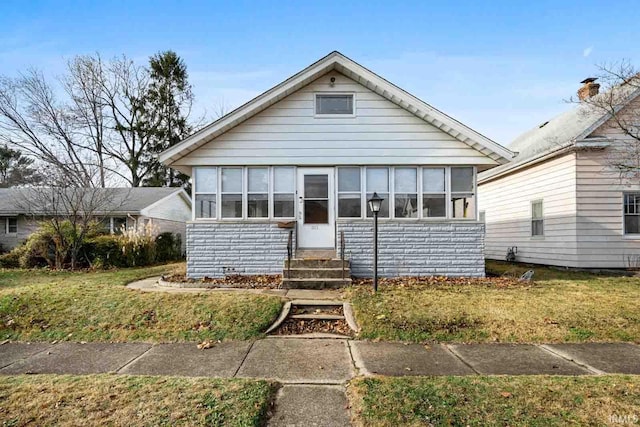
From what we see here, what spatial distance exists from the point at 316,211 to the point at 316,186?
71 centimetres

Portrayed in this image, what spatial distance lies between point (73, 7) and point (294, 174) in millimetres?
8708

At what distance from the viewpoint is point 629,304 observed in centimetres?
673

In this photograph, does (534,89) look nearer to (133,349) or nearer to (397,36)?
(397,36)

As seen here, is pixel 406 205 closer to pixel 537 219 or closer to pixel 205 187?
pixel 205 187

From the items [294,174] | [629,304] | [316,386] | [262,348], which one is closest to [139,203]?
[294,174]

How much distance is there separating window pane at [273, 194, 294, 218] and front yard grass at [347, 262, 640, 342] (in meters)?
3.11

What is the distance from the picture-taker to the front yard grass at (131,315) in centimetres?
555

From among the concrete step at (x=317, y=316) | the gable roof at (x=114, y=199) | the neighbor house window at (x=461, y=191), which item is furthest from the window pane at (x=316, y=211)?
the gable roof at (x=114, y=199)

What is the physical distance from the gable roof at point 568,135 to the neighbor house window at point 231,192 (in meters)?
7.78

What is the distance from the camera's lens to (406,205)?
9.87 m

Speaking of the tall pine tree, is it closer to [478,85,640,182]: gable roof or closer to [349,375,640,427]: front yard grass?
[478,85,640,182]: gable roof

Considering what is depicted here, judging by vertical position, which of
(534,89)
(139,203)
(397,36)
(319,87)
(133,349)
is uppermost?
(397,36)

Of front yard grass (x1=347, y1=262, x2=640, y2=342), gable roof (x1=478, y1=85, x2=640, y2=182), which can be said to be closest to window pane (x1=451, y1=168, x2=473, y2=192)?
gable roof (x1=478, y1=85, x2=640, y2=182)

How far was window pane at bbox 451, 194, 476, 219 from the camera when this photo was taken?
9834 mm
